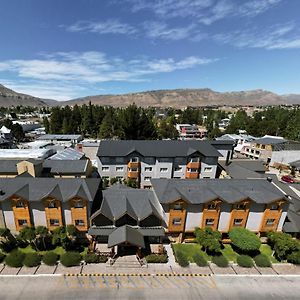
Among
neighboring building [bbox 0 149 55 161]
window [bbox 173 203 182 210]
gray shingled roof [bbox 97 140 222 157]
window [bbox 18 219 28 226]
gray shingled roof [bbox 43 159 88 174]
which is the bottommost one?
window [bbox 18 219 28 226]

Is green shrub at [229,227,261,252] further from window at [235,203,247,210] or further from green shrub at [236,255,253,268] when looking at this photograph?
window at [235,203,247,210]

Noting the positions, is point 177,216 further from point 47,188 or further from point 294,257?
point 47,188

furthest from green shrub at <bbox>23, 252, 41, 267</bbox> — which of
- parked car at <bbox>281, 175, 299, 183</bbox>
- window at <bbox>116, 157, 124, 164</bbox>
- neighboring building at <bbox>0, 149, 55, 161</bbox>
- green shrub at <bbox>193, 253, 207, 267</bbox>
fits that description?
parked car at <bbox>281, 175, 299, 183</bbox>

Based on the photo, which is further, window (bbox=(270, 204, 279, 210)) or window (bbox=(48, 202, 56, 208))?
window (bbox=(270, 204, 279, 210))

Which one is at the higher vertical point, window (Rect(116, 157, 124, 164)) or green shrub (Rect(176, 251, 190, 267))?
window (Rect(116, 157, 124, 164))

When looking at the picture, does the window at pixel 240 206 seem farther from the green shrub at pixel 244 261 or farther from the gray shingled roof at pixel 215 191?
the green shrub at pixel 244 261

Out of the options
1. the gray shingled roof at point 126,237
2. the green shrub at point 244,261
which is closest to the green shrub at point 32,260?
the gray shingled roof at point 126,237

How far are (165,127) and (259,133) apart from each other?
177ft

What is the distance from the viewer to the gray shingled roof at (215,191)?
31656 mm

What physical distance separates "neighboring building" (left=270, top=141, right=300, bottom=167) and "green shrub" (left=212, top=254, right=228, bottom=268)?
2319 inches

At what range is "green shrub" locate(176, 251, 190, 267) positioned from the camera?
2872 centimetres

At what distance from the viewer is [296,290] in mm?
25875

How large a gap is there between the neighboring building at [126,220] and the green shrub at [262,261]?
14.1 meters

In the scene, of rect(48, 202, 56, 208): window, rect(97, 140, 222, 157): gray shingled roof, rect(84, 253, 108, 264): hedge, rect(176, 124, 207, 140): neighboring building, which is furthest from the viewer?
rect(176, 124, 207, 140): neighboring building
